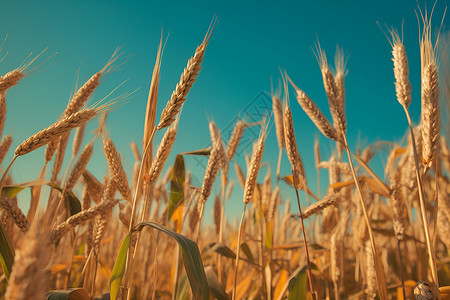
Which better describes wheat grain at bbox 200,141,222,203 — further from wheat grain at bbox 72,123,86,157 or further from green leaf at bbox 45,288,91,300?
wheat grain at bbox 72,123,86,157

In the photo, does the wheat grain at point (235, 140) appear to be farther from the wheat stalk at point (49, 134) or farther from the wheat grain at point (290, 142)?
the wheat stalk at point (49, 134)

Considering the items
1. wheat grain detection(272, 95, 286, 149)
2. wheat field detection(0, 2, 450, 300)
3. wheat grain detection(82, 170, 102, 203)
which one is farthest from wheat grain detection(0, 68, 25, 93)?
wheat grain detection(272, 95, 286, 149)

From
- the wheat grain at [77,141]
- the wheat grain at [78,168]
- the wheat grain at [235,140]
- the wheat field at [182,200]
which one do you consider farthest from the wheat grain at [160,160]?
the wheat grain at [77,141]

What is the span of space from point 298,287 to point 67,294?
3.60 ft

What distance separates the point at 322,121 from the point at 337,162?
137 cm

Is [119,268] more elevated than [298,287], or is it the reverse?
[119,268]

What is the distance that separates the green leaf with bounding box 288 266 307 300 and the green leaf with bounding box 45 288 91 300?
3.30 feet

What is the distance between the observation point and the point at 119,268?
4.04 feet

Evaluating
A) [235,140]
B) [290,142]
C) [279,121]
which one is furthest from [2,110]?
[279,121]

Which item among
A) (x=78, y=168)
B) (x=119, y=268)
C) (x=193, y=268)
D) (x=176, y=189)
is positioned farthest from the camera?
(x=176, y=189)

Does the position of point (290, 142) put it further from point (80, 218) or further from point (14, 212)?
point (14, 212)

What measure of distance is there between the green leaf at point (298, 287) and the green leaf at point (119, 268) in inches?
33.7

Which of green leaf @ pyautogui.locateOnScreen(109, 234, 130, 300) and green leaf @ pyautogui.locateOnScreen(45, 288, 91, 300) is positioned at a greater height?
green leaf @ pyautogui.locateOnScreen(109, 234, 130, 300)

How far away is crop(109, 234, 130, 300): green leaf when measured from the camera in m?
1.19
